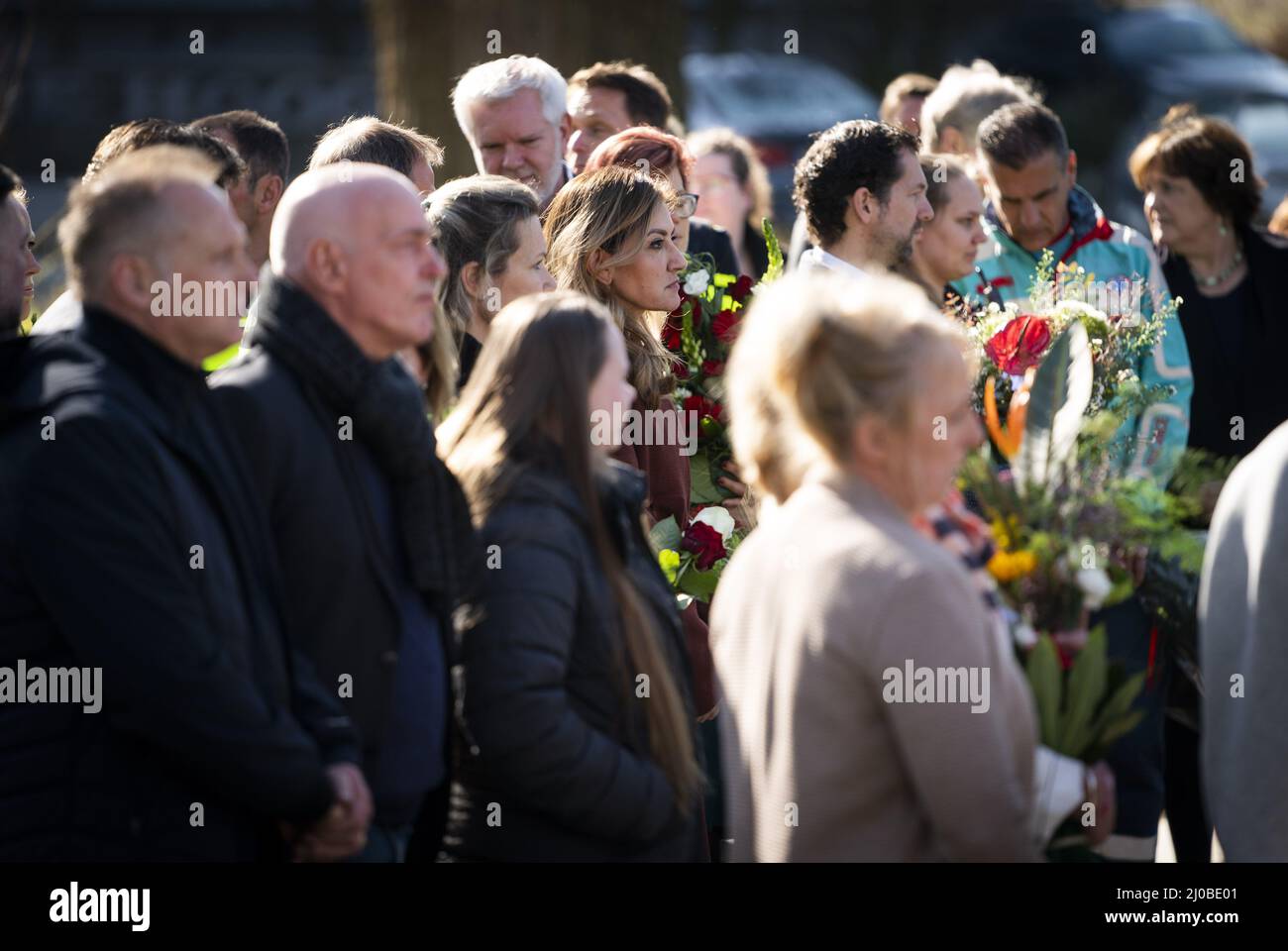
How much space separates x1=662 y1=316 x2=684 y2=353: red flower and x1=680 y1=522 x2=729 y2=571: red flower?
732mm

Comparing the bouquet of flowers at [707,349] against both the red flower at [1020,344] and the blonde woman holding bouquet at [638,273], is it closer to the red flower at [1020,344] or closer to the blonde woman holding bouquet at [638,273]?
the blonde woman holding bouquet at [638,273]

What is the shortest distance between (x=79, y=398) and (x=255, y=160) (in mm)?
2373

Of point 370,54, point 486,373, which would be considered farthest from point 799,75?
point 486,373

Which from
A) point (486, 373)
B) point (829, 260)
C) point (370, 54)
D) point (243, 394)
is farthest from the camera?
point (370, 54)

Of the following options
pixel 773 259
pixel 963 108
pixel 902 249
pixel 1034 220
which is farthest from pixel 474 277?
pixel 963 108

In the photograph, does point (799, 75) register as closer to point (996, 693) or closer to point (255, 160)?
point (255, 160)

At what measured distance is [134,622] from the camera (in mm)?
2578

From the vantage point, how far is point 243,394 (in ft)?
9.56

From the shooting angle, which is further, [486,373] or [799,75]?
[799,75]

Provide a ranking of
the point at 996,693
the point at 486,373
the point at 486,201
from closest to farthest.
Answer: the point at 996,693, the point at 486,373, the point at 486,201

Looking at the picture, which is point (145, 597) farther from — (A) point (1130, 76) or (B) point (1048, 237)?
(A) point (1130, 76)

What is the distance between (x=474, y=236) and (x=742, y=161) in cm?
362
